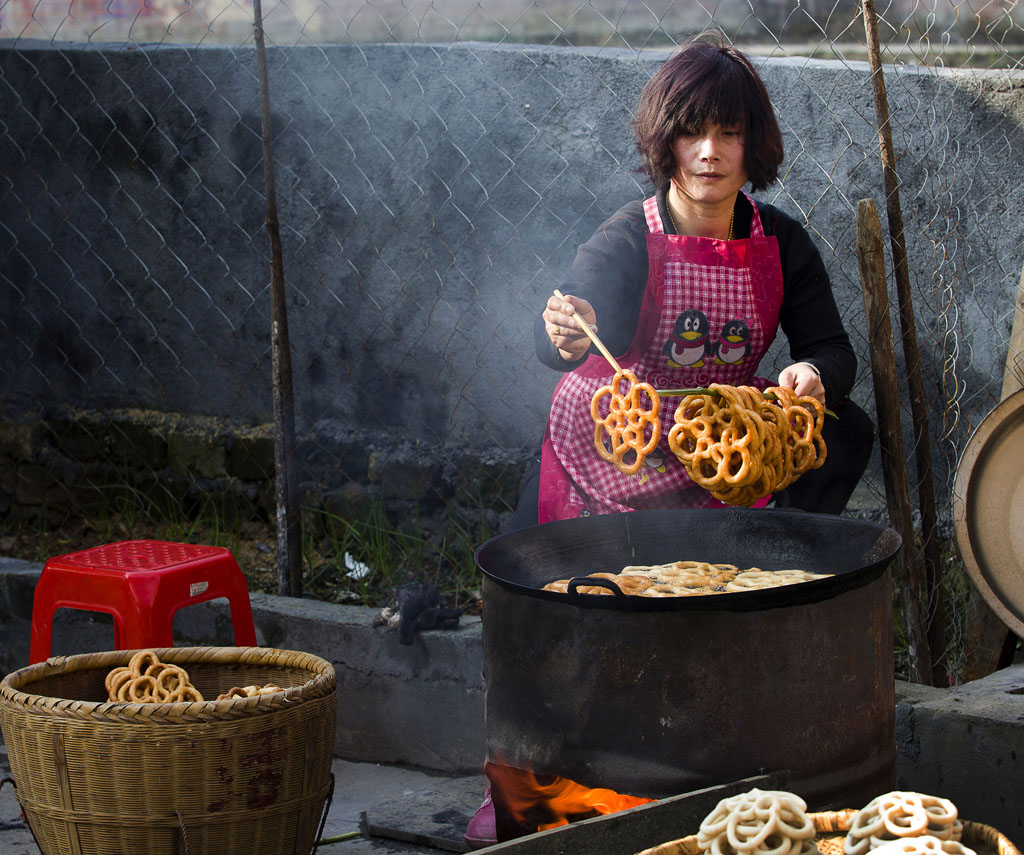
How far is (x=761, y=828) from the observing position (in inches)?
80.3

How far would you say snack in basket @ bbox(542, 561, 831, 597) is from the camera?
3.00 m

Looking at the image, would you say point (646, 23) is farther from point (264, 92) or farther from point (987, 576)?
point (987, 576)

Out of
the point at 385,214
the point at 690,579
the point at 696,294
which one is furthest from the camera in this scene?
the point at 385,214

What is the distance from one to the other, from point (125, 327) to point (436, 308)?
1754mm

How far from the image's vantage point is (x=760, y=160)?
12.0ft

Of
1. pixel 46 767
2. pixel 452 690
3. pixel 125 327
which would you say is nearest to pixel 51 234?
pixel 125 327

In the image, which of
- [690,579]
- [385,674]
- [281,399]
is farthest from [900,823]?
[281,399]

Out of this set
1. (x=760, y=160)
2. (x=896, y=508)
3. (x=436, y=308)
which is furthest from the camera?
(x=436, y=308)

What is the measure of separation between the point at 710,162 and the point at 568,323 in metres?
0.74

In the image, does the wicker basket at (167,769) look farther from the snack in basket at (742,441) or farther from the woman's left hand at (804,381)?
the woman's left hand at (804,381)

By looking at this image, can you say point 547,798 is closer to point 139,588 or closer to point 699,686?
point 699,686

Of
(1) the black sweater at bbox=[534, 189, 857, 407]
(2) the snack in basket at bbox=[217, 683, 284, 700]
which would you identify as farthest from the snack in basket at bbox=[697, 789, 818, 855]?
(1) the black sweater at bbox=[534, 189, 857, 407]

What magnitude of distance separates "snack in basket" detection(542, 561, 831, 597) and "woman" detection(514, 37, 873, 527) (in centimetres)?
51

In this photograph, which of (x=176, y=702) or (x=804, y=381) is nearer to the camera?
(x=176, y=702)
